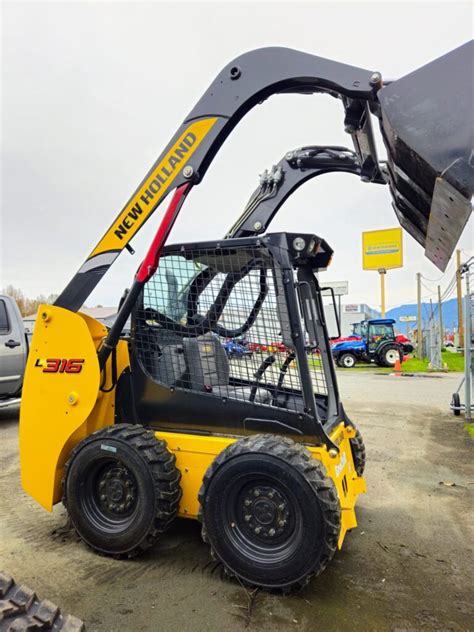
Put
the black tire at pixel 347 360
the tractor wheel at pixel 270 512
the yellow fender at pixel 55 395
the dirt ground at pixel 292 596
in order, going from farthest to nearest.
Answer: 1. the black tire at pixel 347 360
2. the yellow fender at pixel 55 395
3. the tractor wheel at pixel 270 512
4. the dirt ground at pixel 292 596

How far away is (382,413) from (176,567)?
22.7 feet

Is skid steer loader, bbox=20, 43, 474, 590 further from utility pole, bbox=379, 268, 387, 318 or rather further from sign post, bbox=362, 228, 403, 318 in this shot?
sign post, bbox=362, 228, 403, 318

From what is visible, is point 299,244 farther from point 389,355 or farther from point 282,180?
point 389,355

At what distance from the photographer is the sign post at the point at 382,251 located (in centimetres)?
3778

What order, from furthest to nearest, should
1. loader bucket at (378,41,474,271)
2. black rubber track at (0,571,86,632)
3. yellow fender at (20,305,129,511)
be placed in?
yellow fender at (20,305,129,511)
loader bucket at (378,41,474,271)
black rubber track at (0,571,86,632)

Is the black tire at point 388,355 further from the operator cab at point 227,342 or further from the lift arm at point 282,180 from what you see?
the operator cab at point 227,342

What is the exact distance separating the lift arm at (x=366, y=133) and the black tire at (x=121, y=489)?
1171 millimetres

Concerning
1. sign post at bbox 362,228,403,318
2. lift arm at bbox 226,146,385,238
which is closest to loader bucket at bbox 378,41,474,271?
lift arm at bbox 226,146,385,238

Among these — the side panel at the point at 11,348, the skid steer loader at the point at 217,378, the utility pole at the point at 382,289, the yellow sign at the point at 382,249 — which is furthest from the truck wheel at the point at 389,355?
the skid steer loader at the point at 217,378

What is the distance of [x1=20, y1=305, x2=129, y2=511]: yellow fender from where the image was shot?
3.62m

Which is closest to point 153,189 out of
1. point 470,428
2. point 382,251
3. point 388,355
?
point 470,428

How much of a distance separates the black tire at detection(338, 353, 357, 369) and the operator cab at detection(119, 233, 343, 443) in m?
20.1

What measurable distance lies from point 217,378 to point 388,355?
20.4m

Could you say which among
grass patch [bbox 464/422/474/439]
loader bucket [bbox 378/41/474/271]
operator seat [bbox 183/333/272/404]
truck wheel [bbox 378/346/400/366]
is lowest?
grass patch [bbox 464/422/474/439]
